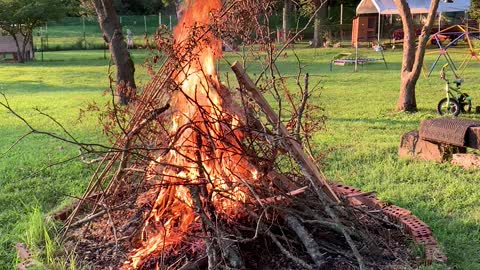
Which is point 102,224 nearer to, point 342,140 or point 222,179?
point 222,179

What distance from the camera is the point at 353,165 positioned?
18.7 ft

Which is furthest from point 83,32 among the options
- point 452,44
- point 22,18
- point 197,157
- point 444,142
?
point 197,157

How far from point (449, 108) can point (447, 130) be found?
321 centimetres

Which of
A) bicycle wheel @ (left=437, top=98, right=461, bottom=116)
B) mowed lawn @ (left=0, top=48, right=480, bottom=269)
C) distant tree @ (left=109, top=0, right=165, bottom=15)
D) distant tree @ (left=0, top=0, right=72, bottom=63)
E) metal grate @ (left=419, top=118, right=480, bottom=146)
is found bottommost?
mowed lawn @ (left=0, top=48, right=480, bottom=269)

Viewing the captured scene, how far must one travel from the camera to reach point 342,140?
6887 mm

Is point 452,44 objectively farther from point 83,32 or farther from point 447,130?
point 83,32

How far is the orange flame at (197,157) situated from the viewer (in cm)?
298

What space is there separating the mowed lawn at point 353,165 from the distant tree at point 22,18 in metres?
11.6

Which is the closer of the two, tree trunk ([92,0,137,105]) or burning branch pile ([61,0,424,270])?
burning branch pile ([61,0,424,270])

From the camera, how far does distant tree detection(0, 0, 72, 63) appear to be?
23.0 meters

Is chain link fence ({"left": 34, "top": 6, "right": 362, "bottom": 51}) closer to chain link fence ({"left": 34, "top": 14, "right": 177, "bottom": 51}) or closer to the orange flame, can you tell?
chain link fence ({"left": 34, "top": 14, "right": 177, "bottom": 51})

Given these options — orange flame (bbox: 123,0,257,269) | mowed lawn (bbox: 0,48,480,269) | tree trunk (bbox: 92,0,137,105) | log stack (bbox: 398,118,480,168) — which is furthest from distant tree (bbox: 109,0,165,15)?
orange flame (bbox: 123,0,257,269)

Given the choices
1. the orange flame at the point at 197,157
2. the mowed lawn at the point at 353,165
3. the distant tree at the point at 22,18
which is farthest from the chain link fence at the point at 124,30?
the orange flame at the point at 197,157

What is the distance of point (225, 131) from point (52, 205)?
91.2 inches
